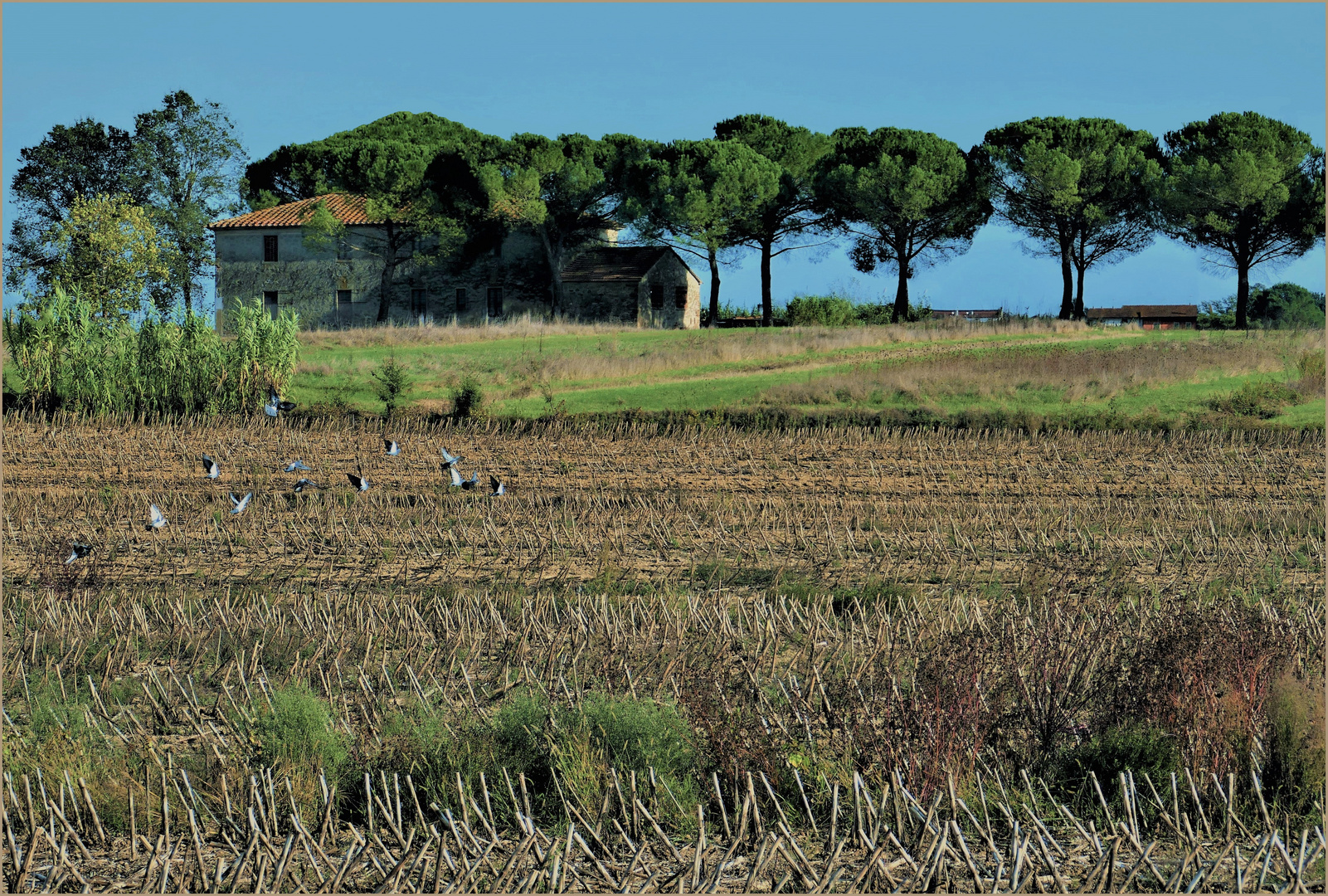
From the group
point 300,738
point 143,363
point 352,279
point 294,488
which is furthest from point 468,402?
point 352,279

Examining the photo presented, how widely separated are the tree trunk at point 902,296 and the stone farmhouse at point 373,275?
8.93 metres

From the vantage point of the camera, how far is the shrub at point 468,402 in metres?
23.3

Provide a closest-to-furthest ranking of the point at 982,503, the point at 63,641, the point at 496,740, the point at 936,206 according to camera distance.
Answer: the point at 496,740 → the point at 63,641 → the point at 982,503 → the point at 936,206

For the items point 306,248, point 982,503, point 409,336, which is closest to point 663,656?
point 982,503

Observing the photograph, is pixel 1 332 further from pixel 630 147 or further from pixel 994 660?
pixel 630 147

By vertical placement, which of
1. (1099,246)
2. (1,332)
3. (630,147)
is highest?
(630,147)

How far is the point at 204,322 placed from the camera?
25.4 m

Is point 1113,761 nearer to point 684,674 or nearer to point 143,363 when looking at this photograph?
point 684,674

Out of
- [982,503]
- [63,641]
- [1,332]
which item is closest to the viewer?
[63,641]

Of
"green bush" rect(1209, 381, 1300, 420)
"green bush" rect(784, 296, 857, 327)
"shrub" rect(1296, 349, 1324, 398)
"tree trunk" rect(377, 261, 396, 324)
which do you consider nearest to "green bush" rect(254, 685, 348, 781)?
"green bush" rect(1209, 381, 1300, 420)

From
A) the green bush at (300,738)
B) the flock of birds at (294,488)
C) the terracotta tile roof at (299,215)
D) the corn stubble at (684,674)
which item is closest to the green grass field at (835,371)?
the flock of birds at (294,488)

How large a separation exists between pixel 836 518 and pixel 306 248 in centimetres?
4087

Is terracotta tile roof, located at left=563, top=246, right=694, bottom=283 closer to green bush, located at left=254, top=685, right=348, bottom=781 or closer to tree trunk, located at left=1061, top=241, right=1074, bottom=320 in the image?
tree trunk, located at left=1061, top=241, right=1074, bottom=320

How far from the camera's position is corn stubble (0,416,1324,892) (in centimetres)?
538
